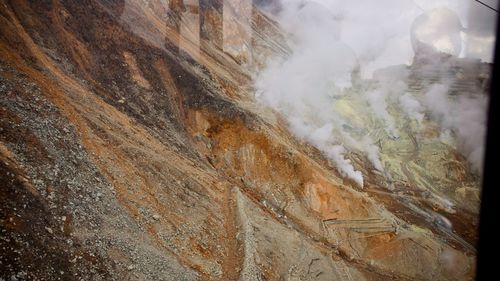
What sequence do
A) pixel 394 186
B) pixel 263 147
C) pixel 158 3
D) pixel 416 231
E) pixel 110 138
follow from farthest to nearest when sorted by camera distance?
1. pixel 394 186
2. pixel 158 3
3. pixel 416 231
4. pixel 263 147
5. pixel 110 138

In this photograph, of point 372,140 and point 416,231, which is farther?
point 372,140

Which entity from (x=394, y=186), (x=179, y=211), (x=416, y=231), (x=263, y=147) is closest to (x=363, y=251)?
(x=416, y=231)

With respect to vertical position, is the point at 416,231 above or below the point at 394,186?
below

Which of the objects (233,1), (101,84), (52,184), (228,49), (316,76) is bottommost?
(52,184)

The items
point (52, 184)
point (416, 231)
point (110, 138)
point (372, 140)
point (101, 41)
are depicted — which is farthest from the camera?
Answer: point (372, 140)

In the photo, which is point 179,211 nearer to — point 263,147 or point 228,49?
point 263,147

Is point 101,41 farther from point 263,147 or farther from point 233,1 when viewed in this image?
point 233,1

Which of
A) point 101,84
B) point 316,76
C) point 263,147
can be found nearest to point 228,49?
point 316,76
